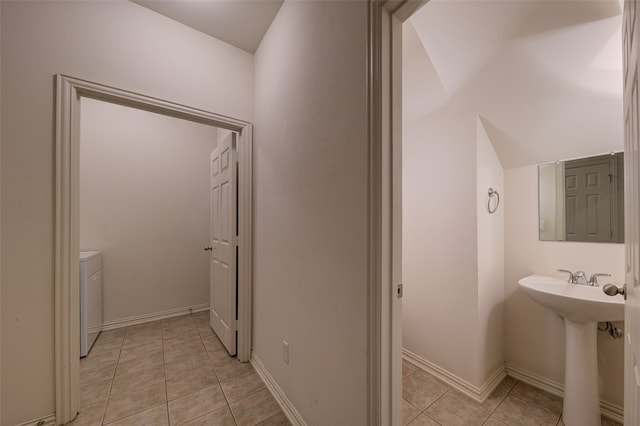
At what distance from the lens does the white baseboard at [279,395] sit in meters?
1.43

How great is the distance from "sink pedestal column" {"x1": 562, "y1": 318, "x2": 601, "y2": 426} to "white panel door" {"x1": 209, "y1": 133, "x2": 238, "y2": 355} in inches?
92.3

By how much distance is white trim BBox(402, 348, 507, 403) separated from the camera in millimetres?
1706

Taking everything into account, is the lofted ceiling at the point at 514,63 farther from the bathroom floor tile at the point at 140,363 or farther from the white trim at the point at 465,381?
the bathroom floor tile at the point at 140,363

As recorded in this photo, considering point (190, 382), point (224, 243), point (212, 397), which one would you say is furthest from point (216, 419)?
point (224, 243)

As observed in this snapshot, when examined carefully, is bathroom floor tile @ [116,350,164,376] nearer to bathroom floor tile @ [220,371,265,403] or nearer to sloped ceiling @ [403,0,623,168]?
bathroom floor tile @ [220,371,265,403]

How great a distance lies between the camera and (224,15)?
1830mm

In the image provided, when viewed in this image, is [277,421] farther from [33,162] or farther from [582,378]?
[33,162]

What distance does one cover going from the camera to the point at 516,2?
1.23 meters

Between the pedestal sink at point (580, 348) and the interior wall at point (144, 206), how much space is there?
12.0 ft

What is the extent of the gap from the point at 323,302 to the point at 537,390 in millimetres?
1855

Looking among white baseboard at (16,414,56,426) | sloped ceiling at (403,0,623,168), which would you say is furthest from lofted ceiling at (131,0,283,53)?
white baseboard at (16,414,56,426)

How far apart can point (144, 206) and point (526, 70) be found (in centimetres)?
387

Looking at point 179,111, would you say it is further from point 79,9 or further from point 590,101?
point 590,101

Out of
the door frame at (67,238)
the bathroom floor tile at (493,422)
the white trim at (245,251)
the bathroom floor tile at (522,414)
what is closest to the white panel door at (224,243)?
the white trim at (245,251)
